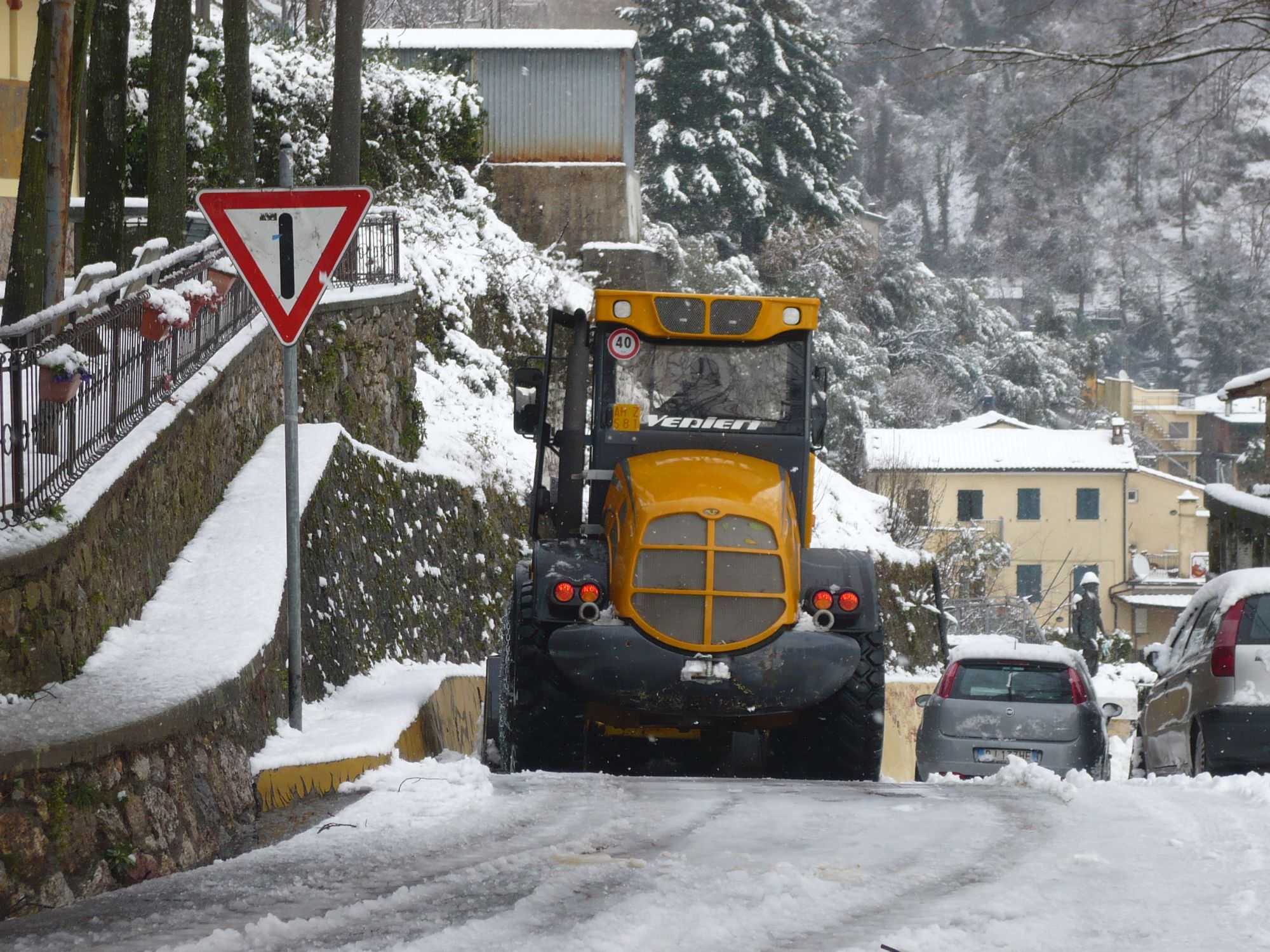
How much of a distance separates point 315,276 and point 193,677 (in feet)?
6.78

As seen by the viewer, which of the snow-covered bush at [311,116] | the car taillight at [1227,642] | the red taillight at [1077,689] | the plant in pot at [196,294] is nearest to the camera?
the car taillight at [1227,642]

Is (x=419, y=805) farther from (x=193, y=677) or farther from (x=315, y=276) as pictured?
(x=315, y=276)

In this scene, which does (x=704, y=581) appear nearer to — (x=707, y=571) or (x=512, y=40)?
(x=707, y=571)

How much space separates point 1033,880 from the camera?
562 centimetres

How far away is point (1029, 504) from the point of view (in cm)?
6444

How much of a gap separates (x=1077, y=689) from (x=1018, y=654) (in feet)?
1.85

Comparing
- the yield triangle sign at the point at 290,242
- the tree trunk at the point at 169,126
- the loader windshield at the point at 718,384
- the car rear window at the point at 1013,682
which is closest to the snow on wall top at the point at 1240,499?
the car rear window at the point at 1013,682

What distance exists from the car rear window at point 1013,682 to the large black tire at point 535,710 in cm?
546

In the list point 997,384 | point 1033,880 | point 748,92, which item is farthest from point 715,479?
point 997,384

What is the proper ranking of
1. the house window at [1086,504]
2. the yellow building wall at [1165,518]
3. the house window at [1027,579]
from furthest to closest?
1. the yellow building wall at [1165,518]
2. the house window at [1086,504]
3. the house window at [1027,579]

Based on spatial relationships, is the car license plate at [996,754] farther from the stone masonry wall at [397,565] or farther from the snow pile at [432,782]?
the snow pile at [432,782]

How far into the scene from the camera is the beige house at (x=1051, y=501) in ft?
208

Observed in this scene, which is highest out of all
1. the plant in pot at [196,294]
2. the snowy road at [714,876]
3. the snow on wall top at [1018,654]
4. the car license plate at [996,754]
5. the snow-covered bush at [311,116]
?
the snow-covered bush at [311,116]

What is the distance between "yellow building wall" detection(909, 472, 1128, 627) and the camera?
63.8 metres
